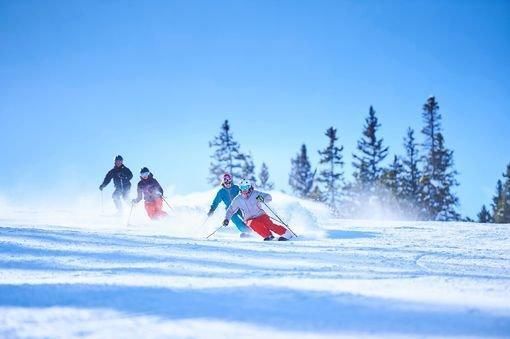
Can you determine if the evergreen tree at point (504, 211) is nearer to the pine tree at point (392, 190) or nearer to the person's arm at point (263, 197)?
the pine tree at point (392, 190)

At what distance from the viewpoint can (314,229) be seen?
13094mm

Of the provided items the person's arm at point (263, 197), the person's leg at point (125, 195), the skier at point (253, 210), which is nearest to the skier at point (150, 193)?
the person's leg at point (125, 195)

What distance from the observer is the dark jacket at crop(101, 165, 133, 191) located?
18.2 m

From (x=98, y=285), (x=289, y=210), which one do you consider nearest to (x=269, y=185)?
(x=289, y=210)

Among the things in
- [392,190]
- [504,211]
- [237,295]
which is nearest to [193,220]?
[237,295]

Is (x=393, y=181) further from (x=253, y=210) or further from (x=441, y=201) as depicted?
(x=253, y=210)

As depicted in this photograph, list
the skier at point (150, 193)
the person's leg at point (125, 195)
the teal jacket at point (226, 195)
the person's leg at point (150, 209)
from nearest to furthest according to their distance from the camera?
the teal jacket at point (226, 195) < the person's leg at point (150, 209) < the skier at point (150, 193) < the person's leg at point (125, 195)

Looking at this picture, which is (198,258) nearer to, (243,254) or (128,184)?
(243,254)

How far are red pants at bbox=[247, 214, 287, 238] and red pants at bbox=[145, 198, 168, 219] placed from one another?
487 centimetres

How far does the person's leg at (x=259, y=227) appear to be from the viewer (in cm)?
1166

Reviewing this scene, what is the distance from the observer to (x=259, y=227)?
39.0 feet

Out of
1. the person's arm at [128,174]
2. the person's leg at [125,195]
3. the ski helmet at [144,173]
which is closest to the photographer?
the ski helmet at [144,173]

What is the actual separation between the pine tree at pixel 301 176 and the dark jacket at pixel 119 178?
131ft

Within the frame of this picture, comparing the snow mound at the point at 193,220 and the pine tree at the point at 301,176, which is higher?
the pine tree at the point at 301,176
